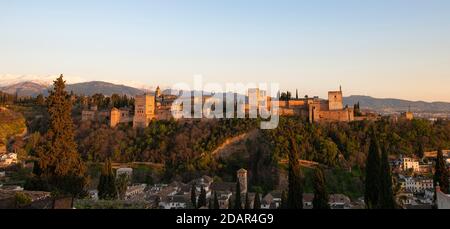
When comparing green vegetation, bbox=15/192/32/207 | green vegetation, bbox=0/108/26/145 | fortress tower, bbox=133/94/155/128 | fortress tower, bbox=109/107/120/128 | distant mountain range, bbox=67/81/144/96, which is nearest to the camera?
green vegetation, bbox=15/192/32/207

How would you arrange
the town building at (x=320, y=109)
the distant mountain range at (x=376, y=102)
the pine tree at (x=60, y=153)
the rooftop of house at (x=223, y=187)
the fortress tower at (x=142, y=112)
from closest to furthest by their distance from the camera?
1. the pine tree at (x=60, y=153)
2. the rooftop of house at (x=223, y=187)
3. the town building at (x=320, y=109)
4. the fortress tower at (x=142, y=112)
5. the distant mountain range at (x=376, y=102)

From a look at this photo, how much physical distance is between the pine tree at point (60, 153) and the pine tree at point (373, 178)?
1098cm

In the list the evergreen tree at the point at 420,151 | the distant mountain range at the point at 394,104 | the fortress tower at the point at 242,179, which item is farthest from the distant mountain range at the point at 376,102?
the fortress tower at the point at 242,179

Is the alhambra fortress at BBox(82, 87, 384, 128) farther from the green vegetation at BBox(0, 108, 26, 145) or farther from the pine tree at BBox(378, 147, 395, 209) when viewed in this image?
the pine tree at BBox(378, 147, 395, 209)

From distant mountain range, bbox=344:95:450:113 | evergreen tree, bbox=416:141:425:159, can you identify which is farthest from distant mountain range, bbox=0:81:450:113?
evergreen tree, bbox=416:141:425:159

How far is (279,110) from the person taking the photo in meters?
49.1

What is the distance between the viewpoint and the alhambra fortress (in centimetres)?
4803

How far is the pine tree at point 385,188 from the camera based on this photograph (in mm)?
15609

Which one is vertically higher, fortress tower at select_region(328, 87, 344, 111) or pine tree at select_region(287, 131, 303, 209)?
fortress tower at select_region(328, 87, 344, 111)

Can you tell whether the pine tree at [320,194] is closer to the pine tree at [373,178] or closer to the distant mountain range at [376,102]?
the pine tree at [373,178]

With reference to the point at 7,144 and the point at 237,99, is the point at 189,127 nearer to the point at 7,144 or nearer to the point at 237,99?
the point at 237,99

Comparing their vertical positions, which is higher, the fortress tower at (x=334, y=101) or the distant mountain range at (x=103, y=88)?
the distant mountain range at (x=103, y=88)

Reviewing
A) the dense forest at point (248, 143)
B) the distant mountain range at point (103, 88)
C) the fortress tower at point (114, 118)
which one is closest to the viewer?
the dense forest at point (248, 143)
